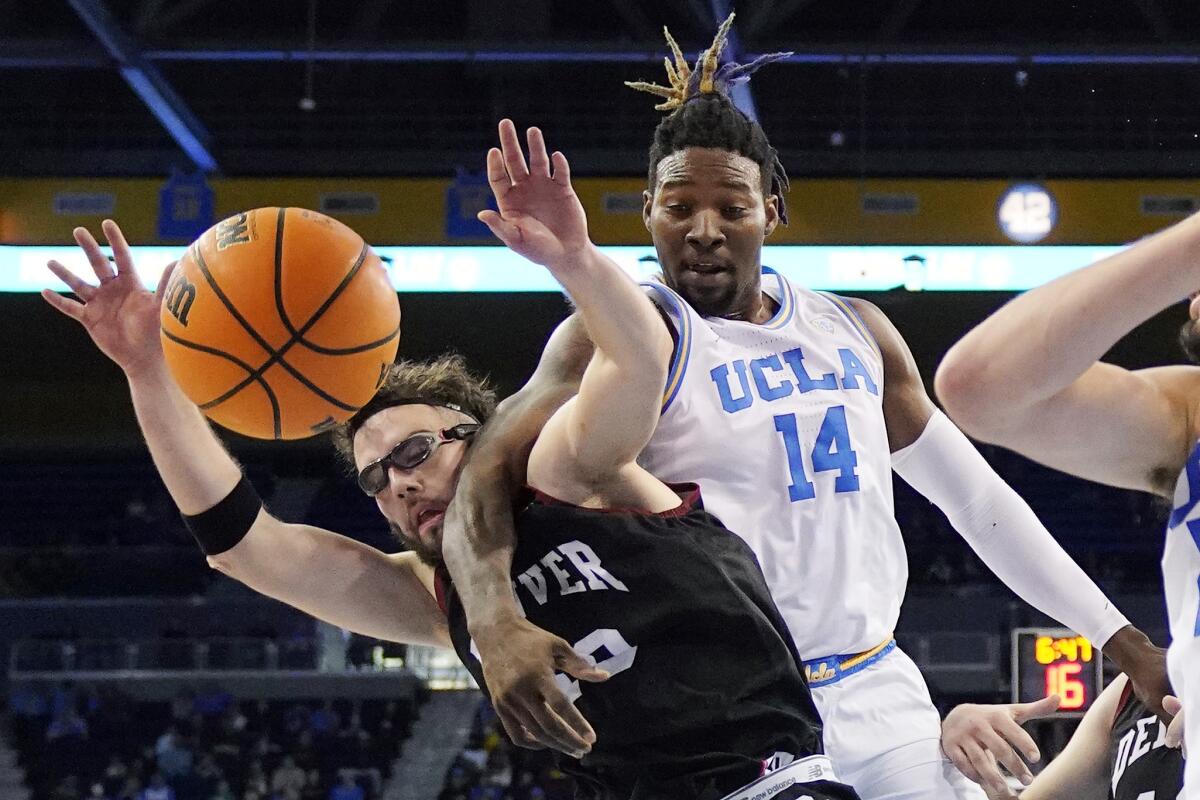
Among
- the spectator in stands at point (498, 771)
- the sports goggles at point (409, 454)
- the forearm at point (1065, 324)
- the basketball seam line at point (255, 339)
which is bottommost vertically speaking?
the spectator in stands at point (498, 771)

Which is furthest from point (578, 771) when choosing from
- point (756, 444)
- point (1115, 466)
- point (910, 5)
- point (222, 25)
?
point (222, 25)

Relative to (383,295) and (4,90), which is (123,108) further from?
(383,295)

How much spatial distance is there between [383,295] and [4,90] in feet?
48.2

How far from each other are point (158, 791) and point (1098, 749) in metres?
12.9

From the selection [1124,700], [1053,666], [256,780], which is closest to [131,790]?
[256,780]

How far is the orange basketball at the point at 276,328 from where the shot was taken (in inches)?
135

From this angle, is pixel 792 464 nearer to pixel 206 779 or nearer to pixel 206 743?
pixel 206 779

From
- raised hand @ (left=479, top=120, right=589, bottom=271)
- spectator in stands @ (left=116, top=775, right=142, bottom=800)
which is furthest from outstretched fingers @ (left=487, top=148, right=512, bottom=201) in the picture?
spectator in stands @ (left=116, top=775, right=142, bottom=800)

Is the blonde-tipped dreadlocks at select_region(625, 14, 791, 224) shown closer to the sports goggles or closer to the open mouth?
the sports goggles

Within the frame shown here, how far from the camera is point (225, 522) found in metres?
3.40

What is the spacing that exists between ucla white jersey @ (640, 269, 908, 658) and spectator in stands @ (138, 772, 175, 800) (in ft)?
41.5

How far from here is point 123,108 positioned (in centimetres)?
1683

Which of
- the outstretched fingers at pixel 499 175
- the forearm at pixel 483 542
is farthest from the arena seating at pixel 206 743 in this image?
the outstretched fingers at pixel 499 175

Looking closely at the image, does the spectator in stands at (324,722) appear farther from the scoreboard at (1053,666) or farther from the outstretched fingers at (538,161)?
the outstretched fingers at (538,161)
